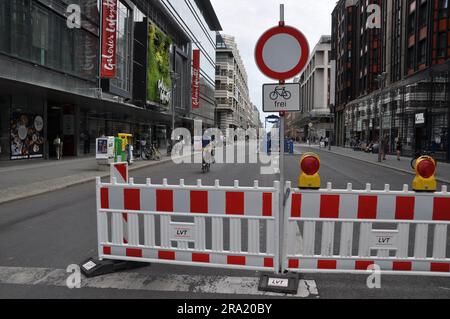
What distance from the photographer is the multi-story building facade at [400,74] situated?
27.6 metres

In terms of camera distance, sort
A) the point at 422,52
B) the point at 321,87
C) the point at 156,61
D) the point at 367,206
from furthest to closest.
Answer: the point at 321,87 → the point at 156,61 → the point at 422,52 → the point at 367,206

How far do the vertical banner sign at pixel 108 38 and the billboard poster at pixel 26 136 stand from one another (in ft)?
17.7

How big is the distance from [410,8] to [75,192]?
34132mm

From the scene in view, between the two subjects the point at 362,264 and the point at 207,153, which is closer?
the point at 362,264

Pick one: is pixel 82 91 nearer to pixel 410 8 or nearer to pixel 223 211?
pixel 223 211

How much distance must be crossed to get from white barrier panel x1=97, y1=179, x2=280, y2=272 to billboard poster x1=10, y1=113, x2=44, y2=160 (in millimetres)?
18664

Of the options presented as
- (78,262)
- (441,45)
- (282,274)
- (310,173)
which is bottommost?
(78,262)

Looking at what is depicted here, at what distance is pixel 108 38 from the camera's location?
993 inches

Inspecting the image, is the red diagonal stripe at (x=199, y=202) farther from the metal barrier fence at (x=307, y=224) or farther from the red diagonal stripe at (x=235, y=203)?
the red diagonal stripe at (x=235, y=203)

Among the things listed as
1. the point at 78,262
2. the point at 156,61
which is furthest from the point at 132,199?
the point at 156,61

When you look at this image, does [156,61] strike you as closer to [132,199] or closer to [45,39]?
[45,39]

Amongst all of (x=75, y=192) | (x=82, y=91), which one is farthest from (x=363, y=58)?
(x=75, y=192)

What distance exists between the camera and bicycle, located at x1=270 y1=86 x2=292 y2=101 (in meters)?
4.31

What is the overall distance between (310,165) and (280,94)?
34.5 inches
